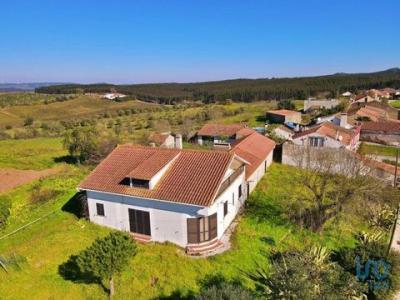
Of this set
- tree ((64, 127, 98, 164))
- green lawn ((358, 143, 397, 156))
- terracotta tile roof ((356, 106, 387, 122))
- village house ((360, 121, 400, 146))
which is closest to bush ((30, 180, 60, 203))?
tree ((64, 127, 98, 164))

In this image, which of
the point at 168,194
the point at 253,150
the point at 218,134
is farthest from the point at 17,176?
the point at 218,134

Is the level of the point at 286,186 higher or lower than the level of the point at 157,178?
lower

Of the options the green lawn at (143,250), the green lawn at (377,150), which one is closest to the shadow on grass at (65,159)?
the green lawn at (143,250)

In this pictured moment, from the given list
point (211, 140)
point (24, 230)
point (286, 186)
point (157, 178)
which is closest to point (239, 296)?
point (157, 178)

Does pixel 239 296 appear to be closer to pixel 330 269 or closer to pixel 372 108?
pixel 330 269

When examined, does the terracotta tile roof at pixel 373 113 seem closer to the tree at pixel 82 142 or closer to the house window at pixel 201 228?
the tree at pixel 82 142

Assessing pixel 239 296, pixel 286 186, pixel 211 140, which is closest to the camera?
pixel 239 296
